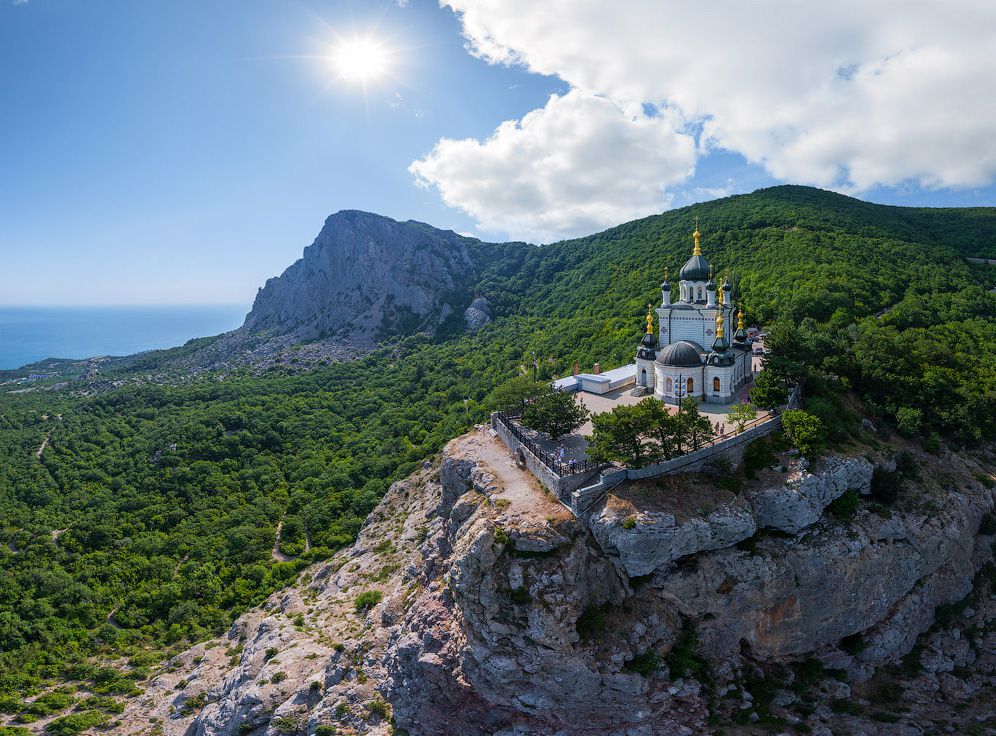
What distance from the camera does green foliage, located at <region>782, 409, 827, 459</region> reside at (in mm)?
24938

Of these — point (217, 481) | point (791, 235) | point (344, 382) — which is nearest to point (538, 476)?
point (217, 481)

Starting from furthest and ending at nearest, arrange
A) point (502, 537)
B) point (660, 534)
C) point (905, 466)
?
point (905, 466), point (502, 537), point (660, 534)

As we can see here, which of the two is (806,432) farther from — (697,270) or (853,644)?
(697,270)

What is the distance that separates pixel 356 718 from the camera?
2347 cm

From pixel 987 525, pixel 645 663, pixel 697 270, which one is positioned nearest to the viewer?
pixel 645 663

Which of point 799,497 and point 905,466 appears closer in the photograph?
point 799,497

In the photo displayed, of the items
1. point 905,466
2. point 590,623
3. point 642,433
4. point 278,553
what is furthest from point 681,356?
point 278,553

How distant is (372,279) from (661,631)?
103m

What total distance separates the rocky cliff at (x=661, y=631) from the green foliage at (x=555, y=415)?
3.28 m

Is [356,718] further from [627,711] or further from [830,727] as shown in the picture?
[830,727]

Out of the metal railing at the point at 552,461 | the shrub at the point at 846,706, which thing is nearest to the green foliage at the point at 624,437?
the metal railing at the point at 552,461

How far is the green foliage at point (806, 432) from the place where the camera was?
24938 mm

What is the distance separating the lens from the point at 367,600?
99.0 feet

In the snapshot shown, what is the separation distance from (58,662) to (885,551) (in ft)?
165
